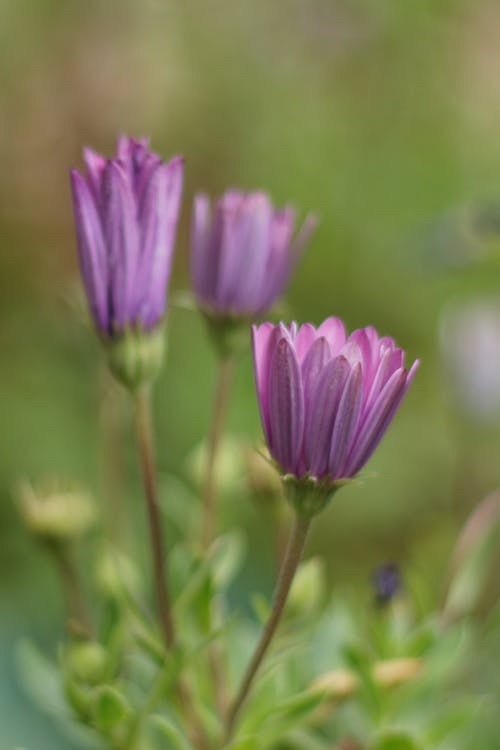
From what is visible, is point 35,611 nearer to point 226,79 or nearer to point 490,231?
point 490,231

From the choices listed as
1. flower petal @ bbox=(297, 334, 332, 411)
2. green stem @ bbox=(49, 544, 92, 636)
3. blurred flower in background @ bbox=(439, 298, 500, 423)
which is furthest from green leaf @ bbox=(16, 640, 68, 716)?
blurred flower in background @ bbox=(439, 298, 500, 423)

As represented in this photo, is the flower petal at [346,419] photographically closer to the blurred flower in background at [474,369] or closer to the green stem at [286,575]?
the green stem at [286,575]

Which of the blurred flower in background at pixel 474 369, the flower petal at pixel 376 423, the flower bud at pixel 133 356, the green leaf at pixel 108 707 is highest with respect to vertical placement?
the blurred flower in background at pixel 474 369

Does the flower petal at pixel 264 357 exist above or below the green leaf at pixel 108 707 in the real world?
above

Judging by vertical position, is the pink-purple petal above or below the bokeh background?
below

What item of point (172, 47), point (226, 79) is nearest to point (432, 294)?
point (226, 79)

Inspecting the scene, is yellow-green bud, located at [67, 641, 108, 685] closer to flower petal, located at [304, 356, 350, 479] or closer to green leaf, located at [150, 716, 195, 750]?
green leaf, located at [150, 716, 195, 750]

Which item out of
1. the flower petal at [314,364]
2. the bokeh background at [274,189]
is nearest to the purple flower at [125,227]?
the flower petal at [314,364]

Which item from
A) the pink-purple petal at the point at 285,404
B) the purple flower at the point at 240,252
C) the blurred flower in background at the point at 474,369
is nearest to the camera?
the pink-purple petal at the point at 285,404
